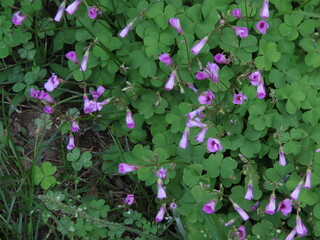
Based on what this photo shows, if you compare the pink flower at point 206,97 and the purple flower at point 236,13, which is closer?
the pink flower at point 206,97

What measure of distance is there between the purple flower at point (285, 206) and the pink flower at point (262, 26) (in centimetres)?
101

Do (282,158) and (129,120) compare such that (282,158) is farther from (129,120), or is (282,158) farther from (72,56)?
(72,56)

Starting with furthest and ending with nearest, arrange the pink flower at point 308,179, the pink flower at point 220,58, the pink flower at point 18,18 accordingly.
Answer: the pink flower at point 18,18
the pink flower at point 220,58
the pink flower at point 308,179

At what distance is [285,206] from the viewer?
2.94m

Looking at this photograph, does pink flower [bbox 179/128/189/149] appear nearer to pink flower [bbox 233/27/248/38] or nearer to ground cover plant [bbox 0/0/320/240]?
ground cover plant [bbox 0/0/320/240]

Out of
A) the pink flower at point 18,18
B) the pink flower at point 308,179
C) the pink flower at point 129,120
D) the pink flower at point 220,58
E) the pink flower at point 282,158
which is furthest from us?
the pink flower at point 18,18

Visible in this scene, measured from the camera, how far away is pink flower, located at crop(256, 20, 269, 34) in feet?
10.1

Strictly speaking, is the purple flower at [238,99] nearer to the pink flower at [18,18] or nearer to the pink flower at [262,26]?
the pink flower at [262,26]

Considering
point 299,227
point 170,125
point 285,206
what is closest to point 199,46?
point 170,125

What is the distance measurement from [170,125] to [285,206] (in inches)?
36.6

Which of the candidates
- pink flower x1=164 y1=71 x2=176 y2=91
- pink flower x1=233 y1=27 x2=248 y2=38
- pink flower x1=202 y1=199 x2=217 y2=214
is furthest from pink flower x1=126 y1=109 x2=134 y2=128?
pink flower x1=233 y1=27 x2=248 y2=38

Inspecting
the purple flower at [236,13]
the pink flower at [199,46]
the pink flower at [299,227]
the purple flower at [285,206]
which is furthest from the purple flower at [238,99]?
the pink flower at [299,227]

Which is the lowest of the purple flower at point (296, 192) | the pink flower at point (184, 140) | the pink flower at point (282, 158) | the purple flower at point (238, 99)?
the purple flower at point (296, 192)

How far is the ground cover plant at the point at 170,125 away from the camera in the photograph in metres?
3.13
